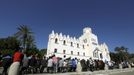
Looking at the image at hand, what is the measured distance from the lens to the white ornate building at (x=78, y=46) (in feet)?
193

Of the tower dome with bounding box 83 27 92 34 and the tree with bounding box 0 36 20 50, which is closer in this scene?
the tree with bounding box 0 36 20 50

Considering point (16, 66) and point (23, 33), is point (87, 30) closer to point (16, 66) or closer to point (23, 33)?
point (23, 33)

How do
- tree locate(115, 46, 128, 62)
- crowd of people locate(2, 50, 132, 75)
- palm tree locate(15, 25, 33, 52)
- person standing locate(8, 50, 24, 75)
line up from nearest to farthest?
1. person standing locate(8, 50, 24, 75)
2. crowd of people locate(2, 50, 132, 75)
3. palm tree locate(15, 25, 33, 52)
4. tree locate(115, 46, 128, 62)

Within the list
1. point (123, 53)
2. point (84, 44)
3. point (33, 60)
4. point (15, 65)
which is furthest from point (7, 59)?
point (123, 53)

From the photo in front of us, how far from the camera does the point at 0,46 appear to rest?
61.1m

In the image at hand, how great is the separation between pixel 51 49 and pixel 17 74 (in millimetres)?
52929

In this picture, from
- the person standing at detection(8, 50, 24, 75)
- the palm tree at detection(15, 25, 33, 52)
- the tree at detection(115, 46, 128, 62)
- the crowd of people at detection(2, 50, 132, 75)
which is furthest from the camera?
the tree at detection(115, 46, 128, 62)

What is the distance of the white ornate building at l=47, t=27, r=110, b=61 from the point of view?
58.9 meters

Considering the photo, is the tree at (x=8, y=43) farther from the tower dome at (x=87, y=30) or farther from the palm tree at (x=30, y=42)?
the tower dome at (x=87, y=30)

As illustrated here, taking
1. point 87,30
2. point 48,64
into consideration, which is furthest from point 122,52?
point 48,64

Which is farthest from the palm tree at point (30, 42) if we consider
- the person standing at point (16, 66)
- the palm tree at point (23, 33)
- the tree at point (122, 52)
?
the tree at point (122, 52)

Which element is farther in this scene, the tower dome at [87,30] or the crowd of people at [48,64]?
the tower dome at [87,30]

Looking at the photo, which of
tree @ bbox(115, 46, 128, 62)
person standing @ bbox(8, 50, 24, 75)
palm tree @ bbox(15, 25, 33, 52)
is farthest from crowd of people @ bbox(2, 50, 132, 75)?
tree @ bbox(115, 46, 128, 62)

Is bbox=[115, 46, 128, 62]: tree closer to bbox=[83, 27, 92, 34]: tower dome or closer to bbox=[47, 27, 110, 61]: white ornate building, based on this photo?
bbox=[47, 27, 110, 61]: white ornate building
